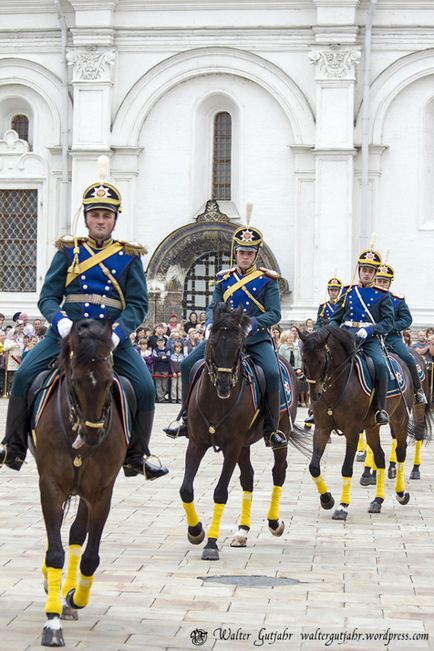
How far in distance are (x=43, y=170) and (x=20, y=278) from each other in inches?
128

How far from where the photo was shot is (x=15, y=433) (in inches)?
337

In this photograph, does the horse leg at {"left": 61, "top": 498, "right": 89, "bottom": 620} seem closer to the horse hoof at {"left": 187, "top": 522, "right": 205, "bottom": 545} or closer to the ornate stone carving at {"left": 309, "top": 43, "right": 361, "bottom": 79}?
the horse hoof at {"left": 187, "top": 522, "right": 205, "bottom": 545}

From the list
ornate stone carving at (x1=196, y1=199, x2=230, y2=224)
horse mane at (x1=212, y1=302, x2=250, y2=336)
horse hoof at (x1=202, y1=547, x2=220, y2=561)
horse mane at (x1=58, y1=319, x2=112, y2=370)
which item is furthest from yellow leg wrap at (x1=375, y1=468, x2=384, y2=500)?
ornate stone carving at (x1=196, y1=199, x2=230, y2=224)

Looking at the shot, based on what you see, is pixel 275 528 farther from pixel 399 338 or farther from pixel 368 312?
pixel 399 338

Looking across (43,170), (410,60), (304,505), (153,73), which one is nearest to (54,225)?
(43,170)

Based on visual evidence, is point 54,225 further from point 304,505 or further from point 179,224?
point 304,505

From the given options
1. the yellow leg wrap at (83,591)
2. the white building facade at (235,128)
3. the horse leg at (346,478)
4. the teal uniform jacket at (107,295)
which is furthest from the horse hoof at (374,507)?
the white building facade at (235,128)

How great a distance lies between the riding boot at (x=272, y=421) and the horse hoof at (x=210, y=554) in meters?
1.38

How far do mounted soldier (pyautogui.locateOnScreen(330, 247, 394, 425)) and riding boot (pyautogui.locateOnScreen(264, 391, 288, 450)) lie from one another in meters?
2.52

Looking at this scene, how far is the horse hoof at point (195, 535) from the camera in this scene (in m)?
11.1

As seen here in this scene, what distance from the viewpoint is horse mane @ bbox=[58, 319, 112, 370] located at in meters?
7.39

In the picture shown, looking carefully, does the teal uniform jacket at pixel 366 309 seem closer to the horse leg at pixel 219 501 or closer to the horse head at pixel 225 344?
the horse leg at pixel 219 501

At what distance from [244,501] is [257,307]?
1808mm

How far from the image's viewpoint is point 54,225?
36.8m
